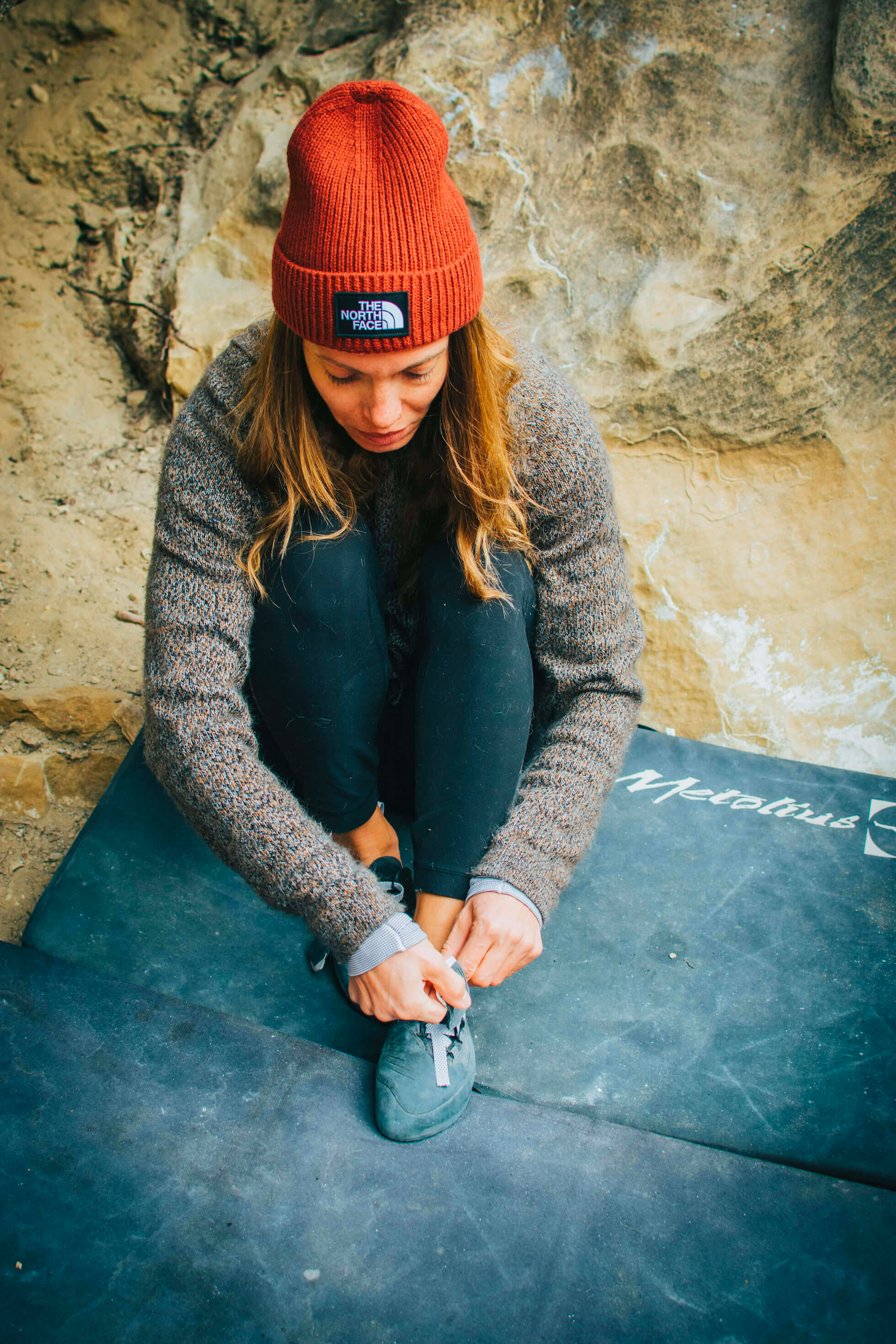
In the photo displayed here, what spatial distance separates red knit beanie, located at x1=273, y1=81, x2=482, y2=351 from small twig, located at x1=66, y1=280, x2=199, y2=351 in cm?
112

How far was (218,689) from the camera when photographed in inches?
41.4

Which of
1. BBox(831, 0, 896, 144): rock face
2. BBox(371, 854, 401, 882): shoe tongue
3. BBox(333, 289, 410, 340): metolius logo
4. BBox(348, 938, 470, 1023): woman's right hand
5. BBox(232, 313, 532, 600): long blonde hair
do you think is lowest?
BBox(371, 854, 401, 882): shoe tongue

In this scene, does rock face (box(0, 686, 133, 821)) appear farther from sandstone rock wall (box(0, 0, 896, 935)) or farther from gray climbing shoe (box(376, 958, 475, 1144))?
gray climbing shoe (box(376, 958, 475, 1144))

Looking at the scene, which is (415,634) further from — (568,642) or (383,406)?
(383,406)

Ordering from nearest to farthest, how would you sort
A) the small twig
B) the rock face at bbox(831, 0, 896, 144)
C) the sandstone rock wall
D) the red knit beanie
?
1. the red knit beanie
2. the rock face at bbox(831, 0, 896, 144)
3. the sandstone rock wall
4. the small twig

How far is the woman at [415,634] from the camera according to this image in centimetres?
100

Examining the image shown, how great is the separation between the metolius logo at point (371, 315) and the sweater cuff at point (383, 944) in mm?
635

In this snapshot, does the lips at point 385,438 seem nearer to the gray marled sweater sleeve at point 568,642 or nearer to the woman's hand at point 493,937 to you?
the gray marled sweater sleeve at point 568,642

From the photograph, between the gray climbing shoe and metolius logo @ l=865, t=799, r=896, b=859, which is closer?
the gray climbing shoe

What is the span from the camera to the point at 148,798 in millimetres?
1395

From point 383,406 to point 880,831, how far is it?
1.07 m

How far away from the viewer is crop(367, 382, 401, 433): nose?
37.7 inches

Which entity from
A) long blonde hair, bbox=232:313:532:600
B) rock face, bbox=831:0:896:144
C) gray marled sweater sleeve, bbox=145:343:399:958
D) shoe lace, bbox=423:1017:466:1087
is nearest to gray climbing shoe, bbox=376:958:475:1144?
shoe lace, bbox=423:1017:466:1087

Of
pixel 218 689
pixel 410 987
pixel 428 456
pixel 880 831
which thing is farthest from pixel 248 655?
pixel 880 831
